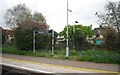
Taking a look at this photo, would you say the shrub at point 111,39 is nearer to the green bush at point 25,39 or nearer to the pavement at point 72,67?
the pavement at point 72,67

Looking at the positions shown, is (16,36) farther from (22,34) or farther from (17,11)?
(17,11)

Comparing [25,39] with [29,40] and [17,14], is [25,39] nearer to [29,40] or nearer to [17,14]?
[29,40]

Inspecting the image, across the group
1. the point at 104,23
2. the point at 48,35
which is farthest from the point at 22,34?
the point at 104,23

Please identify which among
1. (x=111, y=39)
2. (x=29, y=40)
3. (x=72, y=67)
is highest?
(x=111, y=39)

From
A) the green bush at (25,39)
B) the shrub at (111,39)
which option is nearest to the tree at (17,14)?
the green bush at (25,39)

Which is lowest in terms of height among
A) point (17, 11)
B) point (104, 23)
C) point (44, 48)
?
point (44, 48)

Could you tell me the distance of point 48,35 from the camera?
2456 centimetres

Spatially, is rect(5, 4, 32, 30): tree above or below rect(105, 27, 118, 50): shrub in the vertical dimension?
above

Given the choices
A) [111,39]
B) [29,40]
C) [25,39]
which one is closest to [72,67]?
[111,39]

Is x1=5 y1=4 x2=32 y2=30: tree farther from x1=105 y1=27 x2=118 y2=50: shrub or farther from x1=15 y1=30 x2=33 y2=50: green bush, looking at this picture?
x1=105 y1=27 x2=118 y2=50: shrub

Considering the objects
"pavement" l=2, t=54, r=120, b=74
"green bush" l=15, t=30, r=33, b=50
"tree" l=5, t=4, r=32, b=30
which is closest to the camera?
"pavement" l=2, t=54, r=120, b=74

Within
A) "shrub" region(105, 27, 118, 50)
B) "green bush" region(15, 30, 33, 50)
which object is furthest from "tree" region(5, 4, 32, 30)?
"shrub" region(105, 27, 118, 50)

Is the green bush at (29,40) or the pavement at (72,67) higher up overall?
the green bush at (29,40)

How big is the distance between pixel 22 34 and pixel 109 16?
8.87 metres
